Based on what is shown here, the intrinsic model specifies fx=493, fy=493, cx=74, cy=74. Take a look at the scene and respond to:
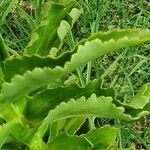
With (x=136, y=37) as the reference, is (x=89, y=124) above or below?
below

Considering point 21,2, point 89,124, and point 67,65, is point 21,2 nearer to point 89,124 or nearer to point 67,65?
point 89,124

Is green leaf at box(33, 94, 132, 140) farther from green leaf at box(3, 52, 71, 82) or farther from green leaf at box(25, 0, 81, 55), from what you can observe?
green leaf at box(25, 0, 81, 55)

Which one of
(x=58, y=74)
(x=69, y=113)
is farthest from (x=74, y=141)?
(x=58, y=74)

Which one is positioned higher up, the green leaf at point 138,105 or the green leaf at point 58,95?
the green leaf at point 58,95

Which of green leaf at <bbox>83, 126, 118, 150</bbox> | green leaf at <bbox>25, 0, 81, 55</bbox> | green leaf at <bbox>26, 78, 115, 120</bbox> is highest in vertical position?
green leaf at <bbox>25, 0, 81, 55</bbox>

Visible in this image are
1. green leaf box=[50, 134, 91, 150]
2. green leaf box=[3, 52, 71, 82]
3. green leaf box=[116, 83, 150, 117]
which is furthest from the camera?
green leaf box=[50, 134, 91, 150]

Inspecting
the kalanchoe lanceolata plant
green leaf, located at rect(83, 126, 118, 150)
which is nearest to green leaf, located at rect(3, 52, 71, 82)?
the kalanchoe lanceolata plant

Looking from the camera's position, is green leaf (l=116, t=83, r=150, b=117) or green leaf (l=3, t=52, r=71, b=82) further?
green leaf (l=116, t=83, r=150, b=117)

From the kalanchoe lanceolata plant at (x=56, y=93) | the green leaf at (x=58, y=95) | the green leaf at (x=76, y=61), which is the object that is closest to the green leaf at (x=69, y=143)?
the kalanchoe lanceolata plant at (x=56, y=93)

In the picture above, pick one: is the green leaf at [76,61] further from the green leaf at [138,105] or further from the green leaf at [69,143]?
the green leaf at [69,143]
